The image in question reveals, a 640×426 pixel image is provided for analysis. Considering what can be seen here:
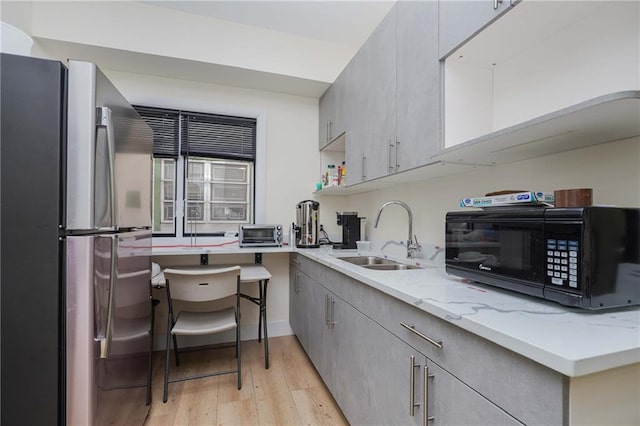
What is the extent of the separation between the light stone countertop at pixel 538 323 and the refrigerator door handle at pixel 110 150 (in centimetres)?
109

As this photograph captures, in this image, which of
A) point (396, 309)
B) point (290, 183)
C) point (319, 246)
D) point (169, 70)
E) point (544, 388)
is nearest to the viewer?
point (544, 388)

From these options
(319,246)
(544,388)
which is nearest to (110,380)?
(544,388)

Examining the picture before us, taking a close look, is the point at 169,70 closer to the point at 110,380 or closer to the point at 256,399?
the point at 110,380

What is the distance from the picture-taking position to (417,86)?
1.48 metres

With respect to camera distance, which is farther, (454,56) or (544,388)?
(454,56)

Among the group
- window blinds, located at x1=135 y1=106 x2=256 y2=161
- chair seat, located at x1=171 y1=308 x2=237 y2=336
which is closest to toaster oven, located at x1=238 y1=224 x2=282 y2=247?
chair seat, located at x1=171 y1=308 x2=237 y2=336

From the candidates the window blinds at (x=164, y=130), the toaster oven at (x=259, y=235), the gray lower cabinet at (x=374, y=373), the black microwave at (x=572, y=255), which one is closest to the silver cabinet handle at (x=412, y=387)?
the gray lower cabinet at (x=374, y=373)

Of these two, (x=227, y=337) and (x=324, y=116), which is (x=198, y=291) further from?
(x=324, y=116)

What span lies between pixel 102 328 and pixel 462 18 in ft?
6.05

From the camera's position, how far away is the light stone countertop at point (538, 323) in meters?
0.56

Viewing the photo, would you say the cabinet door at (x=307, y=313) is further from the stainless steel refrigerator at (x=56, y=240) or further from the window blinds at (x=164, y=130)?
the window blinds at (x=164, y=130)

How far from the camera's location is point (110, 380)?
1.16m

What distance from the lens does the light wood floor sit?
170 centimetres

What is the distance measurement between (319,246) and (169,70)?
2002mm
